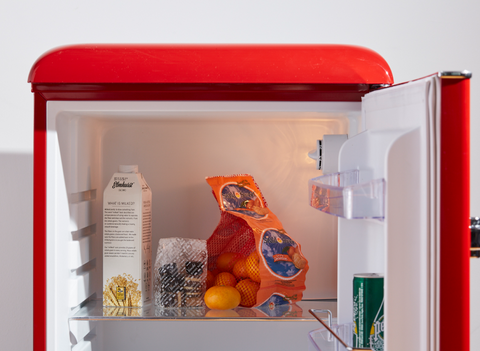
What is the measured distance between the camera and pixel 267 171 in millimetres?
1311

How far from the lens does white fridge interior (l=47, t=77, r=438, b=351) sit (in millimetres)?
636

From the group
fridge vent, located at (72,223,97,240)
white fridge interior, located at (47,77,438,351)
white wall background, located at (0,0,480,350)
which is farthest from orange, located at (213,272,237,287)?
white wall background, located at (0,0,480,350)

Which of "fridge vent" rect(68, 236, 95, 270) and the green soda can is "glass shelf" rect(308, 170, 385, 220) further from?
"fridge vent" rect(68, 236, 95, 270)

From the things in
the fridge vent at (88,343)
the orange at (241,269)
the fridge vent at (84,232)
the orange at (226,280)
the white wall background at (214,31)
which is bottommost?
the fridge vent at (88,343)

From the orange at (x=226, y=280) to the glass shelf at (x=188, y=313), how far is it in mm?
70

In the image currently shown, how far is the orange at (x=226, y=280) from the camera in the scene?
1131 millimetres

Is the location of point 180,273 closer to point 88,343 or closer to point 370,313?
point 88,343

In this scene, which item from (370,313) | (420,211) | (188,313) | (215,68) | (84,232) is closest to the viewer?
(420,211)

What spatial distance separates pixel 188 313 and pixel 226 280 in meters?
0.14

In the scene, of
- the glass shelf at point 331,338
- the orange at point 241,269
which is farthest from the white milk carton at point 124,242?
the glass shelf at point 331,338

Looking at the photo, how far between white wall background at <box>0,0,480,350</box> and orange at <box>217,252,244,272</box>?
2.23 ft

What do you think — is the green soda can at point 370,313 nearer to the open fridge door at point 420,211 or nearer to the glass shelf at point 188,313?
the open fridge door at point 420,211

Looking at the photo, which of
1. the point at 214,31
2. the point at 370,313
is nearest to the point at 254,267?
the point at 370,313

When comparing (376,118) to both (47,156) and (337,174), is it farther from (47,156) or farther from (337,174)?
(47,156)
